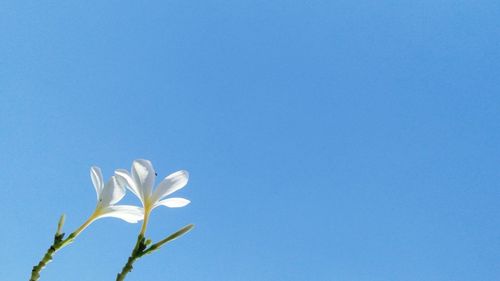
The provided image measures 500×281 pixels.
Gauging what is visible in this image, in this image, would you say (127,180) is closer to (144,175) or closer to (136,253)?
(144,175)

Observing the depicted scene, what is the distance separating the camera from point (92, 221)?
1.56 metres

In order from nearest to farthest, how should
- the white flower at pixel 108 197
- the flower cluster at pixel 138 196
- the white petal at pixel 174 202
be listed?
the flower cluster at pixel 138 196
the white flower at pixel 108 197
the white petal at pixel 174 202

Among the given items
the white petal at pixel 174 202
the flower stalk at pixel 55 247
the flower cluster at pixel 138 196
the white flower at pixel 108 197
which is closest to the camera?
the flower stalk at pixel 55 247

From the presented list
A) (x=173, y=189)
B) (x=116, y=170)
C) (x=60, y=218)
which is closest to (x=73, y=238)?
(x=60, y=218)

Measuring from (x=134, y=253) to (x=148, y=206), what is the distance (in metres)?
0.33

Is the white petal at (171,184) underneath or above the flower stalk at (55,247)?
above

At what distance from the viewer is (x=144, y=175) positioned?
168 centimetres

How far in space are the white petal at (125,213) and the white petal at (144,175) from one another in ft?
0.43

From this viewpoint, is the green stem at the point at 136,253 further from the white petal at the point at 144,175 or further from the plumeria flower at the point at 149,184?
the white petal at the point at 144,175

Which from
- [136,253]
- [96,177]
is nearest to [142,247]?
[136,253]

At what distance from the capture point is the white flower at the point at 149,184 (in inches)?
64.3

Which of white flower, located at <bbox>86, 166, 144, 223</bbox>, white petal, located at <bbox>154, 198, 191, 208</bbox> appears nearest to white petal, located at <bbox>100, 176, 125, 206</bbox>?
white flower, located at <bbox>86, 166, 144, 223</bbox>

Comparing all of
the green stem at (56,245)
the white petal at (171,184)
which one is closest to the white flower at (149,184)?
the white petal at (171,184)

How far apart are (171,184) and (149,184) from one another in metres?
0.08
